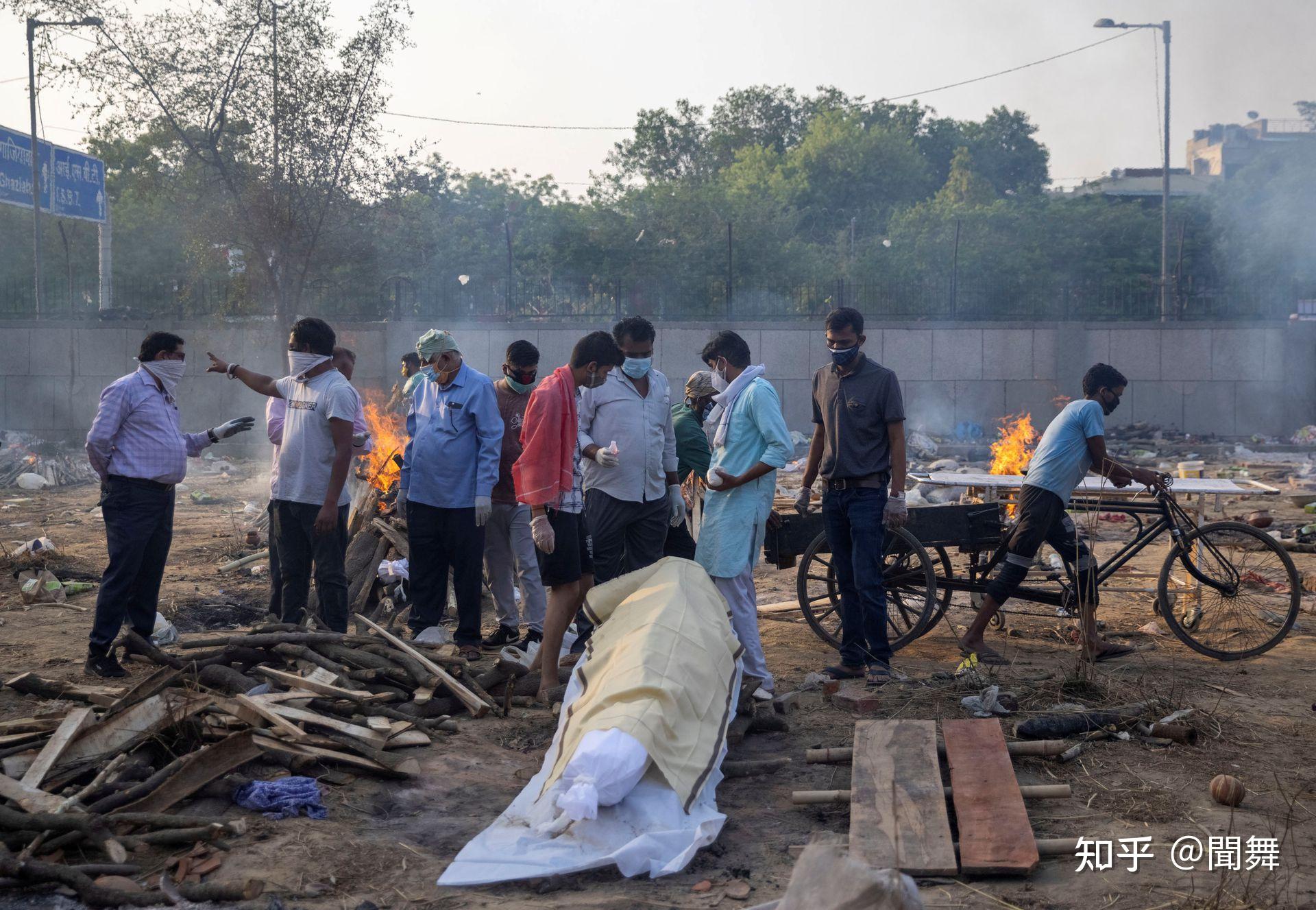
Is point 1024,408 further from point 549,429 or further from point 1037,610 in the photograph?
point 549,429

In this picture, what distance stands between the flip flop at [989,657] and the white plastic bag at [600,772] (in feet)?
11.2

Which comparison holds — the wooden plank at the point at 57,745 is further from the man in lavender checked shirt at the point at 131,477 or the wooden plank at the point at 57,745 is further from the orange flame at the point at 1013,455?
the orange flame at the point at 1013,455

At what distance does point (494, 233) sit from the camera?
35.5 metres

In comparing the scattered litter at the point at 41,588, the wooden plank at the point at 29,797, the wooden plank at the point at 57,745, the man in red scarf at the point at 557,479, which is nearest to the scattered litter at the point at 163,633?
the scattered litter at the point at 41,588

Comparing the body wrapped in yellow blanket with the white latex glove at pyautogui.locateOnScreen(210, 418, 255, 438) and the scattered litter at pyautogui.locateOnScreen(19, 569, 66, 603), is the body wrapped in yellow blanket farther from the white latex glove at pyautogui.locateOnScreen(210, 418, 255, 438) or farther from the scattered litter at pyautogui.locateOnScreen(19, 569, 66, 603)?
the scattered litter at pyautogui.locateOnScreen(19, 569, 66, 603)

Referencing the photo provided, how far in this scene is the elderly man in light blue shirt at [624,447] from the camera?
19.6ft

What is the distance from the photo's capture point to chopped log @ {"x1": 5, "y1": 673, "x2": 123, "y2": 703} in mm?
5211

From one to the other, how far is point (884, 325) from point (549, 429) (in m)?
14.5

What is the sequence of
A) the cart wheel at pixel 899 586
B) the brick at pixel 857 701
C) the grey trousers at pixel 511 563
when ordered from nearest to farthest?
1. the brick at pixel 857 701
2. the cart wheel at pixel 899 586
3. the grey trousers at pixel 511 563

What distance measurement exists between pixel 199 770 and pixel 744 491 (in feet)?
9.89

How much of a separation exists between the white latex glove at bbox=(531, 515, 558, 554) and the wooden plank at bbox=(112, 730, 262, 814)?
1.72m

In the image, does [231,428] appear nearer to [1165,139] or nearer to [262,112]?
[262,112]

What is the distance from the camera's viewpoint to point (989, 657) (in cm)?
677

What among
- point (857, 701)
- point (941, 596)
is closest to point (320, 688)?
point (857, 701)
